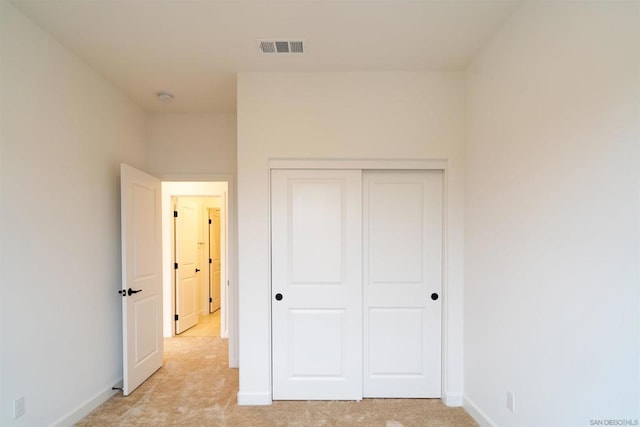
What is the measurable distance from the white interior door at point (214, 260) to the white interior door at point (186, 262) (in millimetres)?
663

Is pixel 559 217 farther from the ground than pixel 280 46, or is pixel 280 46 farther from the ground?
pixel 280 46

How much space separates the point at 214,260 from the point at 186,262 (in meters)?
1.19

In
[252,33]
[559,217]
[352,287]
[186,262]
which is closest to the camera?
[559,217]

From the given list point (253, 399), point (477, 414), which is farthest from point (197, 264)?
point (477, 414)

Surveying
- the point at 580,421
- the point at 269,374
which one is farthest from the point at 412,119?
the point at 269,374

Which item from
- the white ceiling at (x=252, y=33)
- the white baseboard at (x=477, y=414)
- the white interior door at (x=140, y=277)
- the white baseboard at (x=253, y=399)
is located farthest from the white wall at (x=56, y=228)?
the white baseboard at (x=477, y=414)

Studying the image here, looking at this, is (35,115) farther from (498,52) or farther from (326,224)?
(498,52)

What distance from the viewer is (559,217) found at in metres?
1.72

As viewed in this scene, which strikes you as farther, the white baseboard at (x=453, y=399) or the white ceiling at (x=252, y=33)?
the white baseboard at (x=453, y=399)

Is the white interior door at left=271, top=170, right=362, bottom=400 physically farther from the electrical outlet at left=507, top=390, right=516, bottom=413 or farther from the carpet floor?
the electrical outlet at left=507, top=390, right=516, bottom=413

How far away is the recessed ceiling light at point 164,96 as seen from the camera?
10.6 feet

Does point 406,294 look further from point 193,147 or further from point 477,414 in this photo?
point 193,147

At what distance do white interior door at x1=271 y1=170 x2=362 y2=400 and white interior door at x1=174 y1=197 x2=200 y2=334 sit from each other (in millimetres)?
2776

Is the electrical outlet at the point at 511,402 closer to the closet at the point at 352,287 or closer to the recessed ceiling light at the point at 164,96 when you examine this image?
the closet at the point at 352,287
